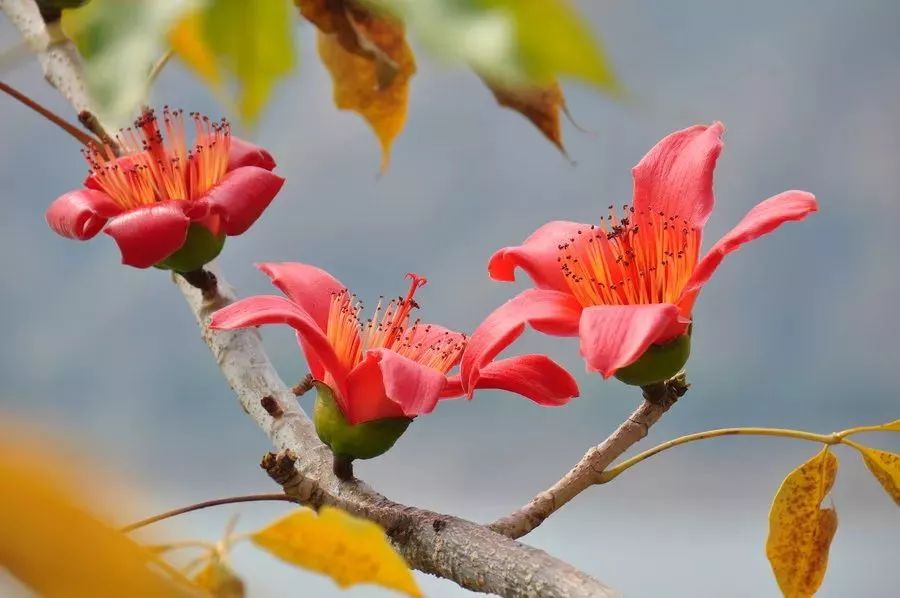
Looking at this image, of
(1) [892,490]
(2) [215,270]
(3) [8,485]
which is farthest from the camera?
(2) [215,270]

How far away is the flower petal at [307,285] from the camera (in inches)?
17.5

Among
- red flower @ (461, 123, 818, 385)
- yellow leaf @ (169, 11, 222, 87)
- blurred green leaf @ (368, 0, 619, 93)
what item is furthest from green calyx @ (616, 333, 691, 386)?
yellow leaf @ (169, 11, 222, 87)

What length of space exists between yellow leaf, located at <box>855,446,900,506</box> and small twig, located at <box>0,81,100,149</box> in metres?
0.45

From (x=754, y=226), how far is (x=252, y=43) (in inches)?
9.7

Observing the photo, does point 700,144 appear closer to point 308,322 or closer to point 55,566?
point 308,322

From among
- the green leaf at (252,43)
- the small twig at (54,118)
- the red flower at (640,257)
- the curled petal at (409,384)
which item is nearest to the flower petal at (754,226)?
the red flower at (640,257)

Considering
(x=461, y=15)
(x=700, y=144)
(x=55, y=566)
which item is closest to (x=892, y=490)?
(x=700, y=144)

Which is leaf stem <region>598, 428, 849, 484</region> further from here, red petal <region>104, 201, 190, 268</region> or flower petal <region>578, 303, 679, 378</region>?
red petal <region>104, 201, 190, 268</region>

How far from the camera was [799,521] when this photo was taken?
1.42ft

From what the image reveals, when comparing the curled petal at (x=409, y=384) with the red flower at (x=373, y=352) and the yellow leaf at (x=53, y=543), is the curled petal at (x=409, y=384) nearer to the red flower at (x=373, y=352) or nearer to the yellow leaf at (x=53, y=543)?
the red flower at (x=373, y=352)

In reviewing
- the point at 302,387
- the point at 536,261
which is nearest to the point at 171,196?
the point at 302,387

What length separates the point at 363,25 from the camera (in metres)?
0.52

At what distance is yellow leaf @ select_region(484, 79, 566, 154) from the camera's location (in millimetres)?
416

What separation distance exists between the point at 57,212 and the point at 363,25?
186 millimetres
